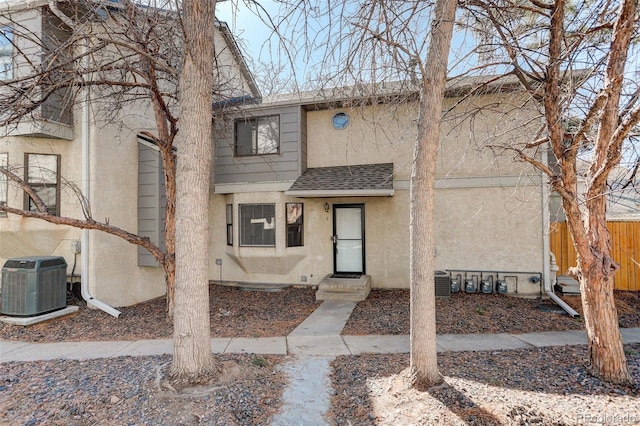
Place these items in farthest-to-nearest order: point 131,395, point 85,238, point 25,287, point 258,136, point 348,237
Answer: point 258,136
point 348,237
point 85,238
point 25,287
point 131,395

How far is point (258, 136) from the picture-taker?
31.4 feet

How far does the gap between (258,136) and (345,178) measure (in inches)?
118

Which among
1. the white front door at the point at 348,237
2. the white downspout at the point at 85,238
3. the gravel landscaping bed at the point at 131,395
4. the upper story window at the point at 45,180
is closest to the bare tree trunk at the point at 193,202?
the gravel landscaping bed at the point at 131,395

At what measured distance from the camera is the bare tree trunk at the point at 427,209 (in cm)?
343

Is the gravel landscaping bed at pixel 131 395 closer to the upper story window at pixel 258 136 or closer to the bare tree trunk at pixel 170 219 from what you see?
the bare tree trunk at pixel 170 219

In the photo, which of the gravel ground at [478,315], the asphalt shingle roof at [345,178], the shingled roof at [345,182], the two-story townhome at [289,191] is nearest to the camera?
the gravel ground at [478,315]

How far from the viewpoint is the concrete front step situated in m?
7.97

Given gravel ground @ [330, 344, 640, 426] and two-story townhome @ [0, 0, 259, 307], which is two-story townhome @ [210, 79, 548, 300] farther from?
gravel ground @ [330, 344, 640, 426]

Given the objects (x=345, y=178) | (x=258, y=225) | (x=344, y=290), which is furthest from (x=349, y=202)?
(x=258, y=225)

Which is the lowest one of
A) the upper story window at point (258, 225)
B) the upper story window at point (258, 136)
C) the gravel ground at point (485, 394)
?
the gravel ground at point (485, 394)

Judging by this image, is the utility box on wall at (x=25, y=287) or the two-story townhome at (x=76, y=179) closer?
the utility box on wall at (x=25, y=287)

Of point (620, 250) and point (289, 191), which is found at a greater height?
point (289, 191)

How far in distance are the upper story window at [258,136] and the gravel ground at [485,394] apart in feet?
21.7

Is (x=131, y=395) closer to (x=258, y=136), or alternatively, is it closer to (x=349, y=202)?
(x=349, y=202)
